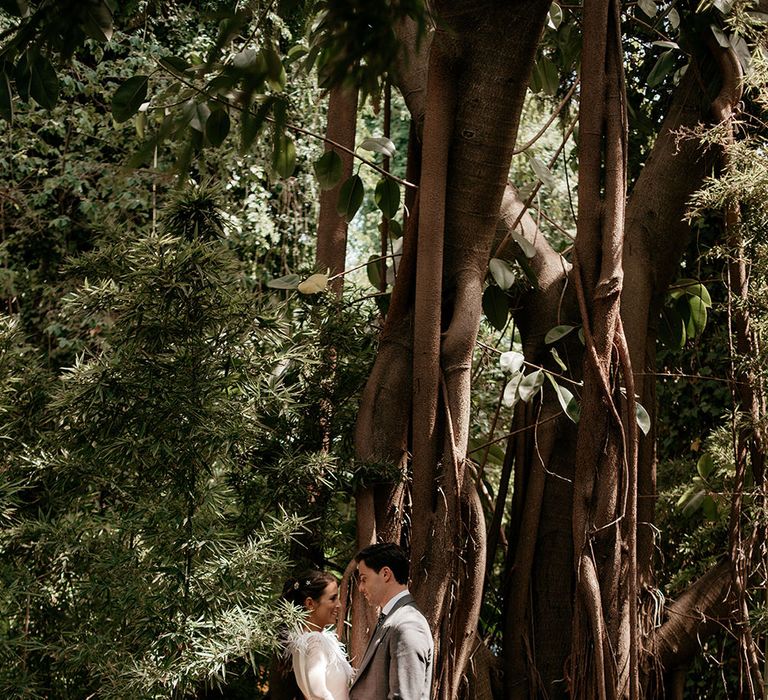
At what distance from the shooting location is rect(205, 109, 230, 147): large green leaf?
261 centimetres

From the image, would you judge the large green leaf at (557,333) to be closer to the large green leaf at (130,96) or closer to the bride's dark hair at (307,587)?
the bride's dark hair at (307,587)

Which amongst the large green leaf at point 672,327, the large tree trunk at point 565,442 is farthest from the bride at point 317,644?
the large green leaf at point 672,327

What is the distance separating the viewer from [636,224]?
3326 mm

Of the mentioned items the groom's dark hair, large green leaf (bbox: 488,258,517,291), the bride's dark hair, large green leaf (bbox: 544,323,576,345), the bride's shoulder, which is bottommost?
the bride's shoulder

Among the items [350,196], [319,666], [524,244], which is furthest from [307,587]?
[524,244]

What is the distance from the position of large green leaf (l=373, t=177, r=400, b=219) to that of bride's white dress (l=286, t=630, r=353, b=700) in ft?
4.08

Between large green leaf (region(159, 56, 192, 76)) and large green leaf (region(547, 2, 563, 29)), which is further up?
large green leaf (region(547, 2, 563, 29))

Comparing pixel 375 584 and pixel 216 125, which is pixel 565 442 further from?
pixel 216 125

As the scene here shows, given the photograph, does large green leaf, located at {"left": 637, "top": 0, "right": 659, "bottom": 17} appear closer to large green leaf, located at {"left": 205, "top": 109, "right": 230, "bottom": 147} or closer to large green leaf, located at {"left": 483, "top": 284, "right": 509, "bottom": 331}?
large green leaf, located at {"left": 483, "top": 284, "right": 509, "bottom": 331}

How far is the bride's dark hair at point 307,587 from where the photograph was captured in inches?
103

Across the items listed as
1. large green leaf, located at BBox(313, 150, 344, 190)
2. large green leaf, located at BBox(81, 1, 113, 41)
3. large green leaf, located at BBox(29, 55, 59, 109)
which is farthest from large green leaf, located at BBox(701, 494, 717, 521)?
large green leaf, located at BBox(81, 1, 113, 41)

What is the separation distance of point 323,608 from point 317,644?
0.11m

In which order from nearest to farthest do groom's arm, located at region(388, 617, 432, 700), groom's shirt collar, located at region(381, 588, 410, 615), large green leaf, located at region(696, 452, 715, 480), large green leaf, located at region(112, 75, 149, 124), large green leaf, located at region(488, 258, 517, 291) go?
1. groom's arm, located at region(388, 617, 432, 700)
2. groom's shirt collar, located at region(381, 588, 410, 615)
3. large green leaf, located at region(112, 75, 149, 124)
4. large green leaf, located at region(488, 258, 517, 291)
5. large green leaf, located at region(696, 452, 715, 480)

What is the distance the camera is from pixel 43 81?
2176mm
